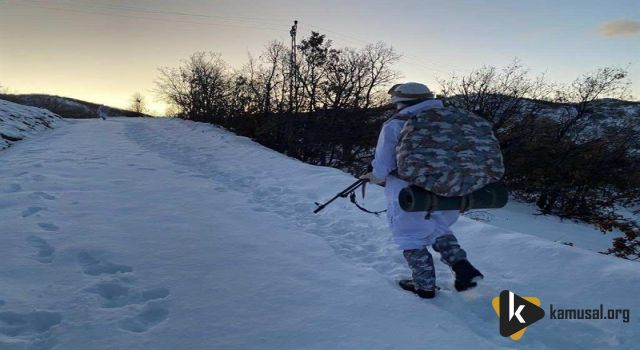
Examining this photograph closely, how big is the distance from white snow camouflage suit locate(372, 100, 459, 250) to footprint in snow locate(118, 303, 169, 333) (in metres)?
2.21

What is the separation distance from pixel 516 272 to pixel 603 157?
24033 millimetres

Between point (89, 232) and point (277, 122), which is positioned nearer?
point (89, 232)

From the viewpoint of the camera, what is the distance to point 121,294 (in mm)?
3115

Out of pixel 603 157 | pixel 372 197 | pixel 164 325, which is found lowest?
pixel 164 325

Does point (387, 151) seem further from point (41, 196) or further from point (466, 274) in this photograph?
point (41, 196)

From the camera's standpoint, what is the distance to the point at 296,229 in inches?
217

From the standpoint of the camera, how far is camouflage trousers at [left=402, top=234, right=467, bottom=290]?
11.3 feet

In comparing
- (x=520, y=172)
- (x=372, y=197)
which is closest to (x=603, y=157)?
(x=520, y=172)

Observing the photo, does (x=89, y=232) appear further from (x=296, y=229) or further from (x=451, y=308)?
(x=451, y=308)

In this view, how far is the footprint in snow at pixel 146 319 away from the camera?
267 centimetres

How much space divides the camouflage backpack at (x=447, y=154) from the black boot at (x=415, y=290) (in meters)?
1.04

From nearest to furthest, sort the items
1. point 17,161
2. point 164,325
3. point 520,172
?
point 164,325, point 17,161, point 520,172

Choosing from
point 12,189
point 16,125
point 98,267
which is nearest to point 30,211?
point 12,189

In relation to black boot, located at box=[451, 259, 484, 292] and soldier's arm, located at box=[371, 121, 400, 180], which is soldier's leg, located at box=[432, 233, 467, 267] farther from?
soldier's arm, located at box=[371, 121, 400, 180]
